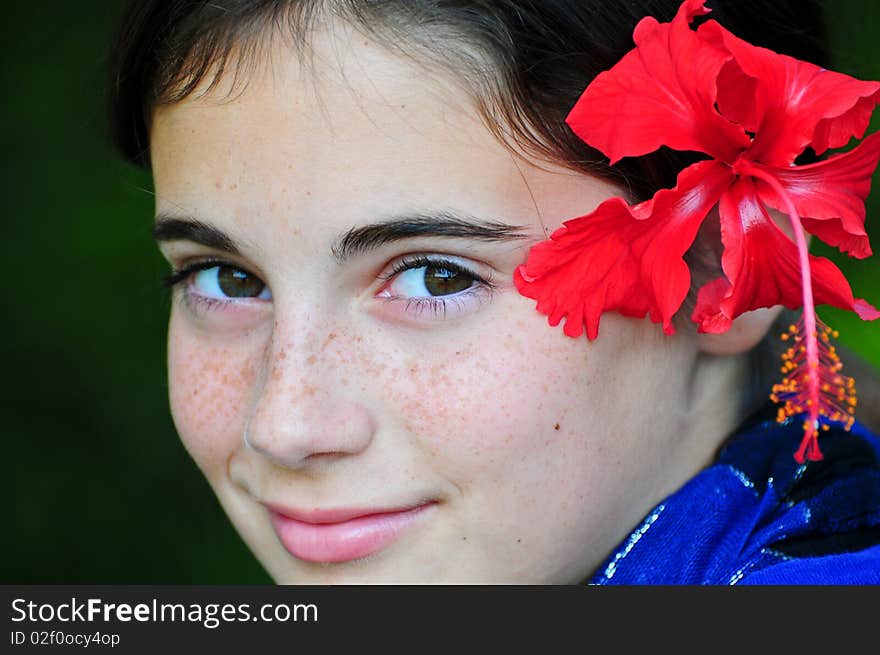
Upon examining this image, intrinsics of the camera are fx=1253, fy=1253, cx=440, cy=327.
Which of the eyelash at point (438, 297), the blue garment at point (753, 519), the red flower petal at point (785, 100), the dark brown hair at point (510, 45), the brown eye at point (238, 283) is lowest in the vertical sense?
the blue garment at point (753, 519)

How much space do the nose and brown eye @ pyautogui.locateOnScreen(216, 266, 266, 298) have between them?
0.19 meters

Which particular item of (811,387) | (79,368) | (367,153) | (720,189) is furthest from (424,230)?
(79,368)

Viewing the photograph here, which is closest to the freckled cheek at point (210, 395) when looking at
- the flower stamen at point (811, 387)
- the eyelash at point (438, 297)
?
the eyelash at point (438, 297)

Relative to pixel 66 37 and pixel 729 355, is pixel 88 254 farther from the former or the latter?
pixel 729 355

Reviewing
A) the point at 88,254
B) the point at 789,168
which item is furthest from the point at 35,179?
the point at 789,168

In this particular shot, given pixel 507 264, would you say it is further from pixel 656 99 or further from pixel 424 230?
pixel 656 99

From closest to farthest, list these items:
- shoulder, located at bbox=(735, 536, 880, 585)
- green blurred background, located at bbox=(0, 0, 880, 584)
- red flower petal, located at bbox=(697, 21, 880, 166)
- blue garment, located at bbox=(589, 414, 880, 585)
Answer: red flower petal, located at bbox=(697, 21, 880, 166)
shoulder, located at bbox=(735, 536, 880, 585)
blue garment, located at bbox=(589, 414, 880, 585)
green blurred background, located at bbox=(0, 0, 880, 584)

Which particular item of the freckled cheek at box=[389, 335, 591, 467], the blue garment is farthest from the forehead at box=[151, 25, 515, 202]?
the blue garment

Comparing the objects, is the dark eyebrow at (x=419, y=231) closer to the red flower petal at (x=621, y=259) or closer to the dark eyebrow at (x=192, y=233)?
the red flower petal at (x=621, y=259)

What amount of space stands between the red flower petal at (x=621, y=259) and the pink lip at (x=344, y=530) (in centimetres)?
29

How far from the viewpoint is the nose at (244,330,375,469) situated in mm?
1411

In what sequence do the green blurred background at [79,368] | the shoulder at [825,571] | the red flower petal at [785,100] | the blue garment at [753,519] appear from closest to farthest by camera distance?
the red flower petal at [785,100] → the shoulder at [825,571] → the blue garment at [753,519] → the green blurred background at [79,368]

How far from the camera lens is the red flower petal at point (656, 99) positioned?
131 centimetres

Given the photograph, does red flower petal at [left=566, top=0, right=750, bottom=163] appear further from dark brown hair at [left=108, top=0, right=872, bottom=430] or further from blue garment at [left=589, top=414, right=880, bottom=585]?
blue garment at [left=589, top=414, right=880, bottom=585]
